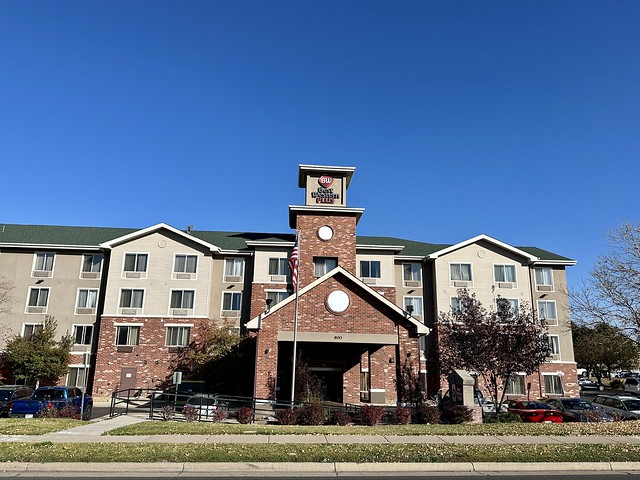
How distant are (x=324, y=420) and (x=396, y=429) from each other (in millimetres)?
3821

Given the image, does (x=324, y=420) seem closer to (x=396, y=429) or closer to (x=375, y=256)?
(x=396, y=429)

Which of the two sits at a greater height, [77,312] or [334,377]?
[77,312]

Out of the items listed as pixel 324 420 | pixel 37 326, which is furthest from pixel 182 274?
pixel 324 420

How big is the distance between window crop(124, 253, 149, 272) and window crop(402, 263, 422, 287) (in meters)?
21.3

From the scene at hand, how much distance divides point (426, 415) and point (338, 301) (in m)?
7.89

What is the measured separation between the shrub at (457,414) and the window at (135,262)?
27823mm

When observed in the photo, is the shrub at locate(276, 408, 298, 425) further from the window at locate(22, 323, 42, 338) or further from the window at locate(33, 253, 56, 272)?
the window at locate(33, 253, 56, 272)

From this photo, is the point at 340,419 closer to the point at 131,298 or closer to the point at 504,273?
the point at 131,298

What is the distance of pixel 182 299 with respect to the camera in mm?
38688

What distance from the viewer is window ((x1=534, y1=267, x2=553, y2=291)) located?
4219cm

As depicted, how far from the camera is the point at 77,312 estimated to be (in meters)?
39.2

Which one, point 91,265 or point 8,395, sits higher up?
point 91,265

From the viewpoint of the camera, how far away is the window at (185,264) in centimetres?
3947

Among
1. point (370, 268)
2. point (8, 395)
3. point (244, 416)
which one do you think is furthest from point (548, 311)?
point (8, 395)
